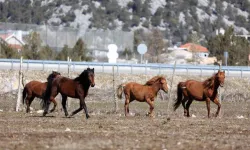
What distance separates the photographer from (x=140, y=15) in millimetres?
187250

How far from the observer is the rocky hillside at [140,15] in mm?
181375

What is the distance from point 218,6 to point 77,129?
6698 inches

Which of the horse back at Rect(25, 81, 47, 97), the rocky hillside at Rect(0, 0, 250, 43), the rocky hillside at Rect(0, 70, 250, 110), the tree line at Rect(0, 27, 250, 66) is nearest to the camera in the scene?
the horse back at Rect(25, 81, 47, 97)

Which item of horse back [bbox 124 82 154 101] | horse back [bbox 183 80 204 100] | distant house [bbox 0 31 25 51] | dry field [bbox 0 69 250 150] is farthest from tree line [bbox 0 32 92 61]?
dry field [bbox 0 69 250 150]

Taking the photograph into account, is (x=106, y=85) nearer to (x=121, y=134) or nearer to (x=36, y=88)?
(x=36, y=88)

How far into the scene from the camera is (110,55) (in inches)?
2307

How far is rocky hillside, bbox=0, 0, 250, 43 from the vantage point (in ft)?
595

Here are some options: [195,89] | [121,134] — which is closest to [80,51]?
[195,89]

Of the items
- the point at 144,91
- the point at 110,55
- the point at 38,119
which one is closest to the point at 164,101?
the point at 110,55

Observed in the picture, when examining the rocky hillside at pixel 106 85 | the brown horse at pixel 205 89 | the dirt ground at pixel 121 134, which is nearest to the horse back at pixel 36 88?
the brown horse at pixel 205 89

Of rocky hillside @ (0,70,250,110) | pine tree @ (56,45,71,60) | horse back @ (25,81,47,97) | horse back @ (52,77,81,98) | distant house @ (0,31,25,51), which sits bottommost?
rocky hillside @ (0,70,250,110)

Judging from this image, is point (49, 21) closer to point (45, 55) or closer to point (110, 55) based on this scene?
point (45, 55)

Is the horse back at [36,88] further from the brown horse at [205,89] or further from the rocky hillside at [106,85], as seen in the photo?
the rocky hillside at [106,85]

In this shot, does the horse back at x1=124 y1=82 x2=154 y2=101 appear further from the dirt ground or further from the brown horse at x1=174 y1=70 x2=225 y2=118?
the dirt ground
